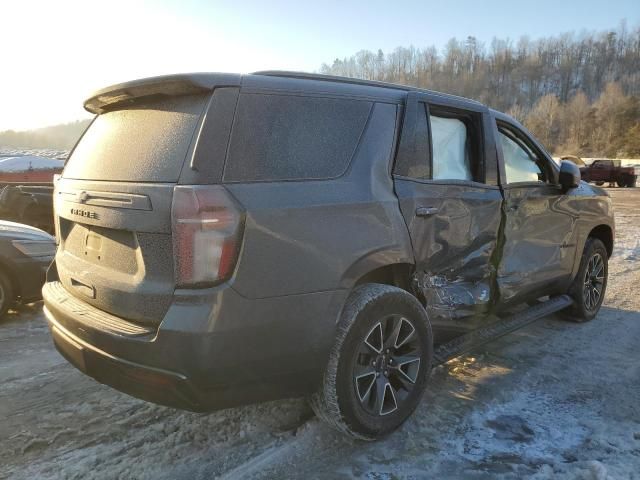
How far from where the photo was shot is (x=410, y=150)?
2986 mm

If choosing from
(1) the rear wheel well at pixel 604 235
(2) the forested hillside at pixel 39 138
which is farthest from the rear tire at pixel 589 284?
(2) the forested hillside at pixel 39 138

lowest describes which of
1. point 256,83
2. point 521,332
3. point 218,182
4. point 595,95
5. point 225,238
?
point 521,332

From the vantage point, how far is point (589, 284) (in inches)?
196

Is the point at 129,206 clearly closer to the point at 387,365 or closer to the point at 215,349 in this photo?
the point at 215,349

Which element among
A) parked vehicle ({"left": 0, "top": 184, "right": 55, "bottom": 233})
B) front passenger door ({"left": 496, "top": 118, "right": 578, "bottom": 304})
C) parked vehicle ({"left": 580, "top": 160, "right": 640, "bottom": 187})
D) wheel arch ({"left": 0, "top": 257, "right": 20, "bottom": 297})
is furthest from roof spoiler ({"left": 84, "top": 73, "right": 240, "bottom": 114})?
parked vehicle ({"left": 580, "top": 160, "right": 640, "bottom": 187})

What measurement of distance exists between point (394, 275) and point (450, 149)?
1053mm

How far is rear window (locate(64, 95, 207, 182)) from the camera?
7.45ft

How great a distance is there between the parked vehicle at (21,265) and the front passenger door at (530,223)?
14.3 feet

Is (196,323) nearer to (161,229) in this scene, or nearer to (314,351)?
(161,229)

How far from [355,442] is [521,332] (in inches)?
102

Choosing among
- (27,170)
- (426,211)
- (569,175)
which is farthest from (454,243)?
(27,170)

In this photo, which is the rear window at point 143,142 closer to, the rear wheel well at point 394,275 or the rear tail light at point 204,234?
the rear tail light at point 204,234

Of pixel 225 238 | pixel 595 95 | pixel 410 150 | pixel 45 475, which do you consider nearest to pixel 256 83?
pixel 225 238

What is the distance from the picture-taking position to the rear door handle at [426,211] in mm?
2926
